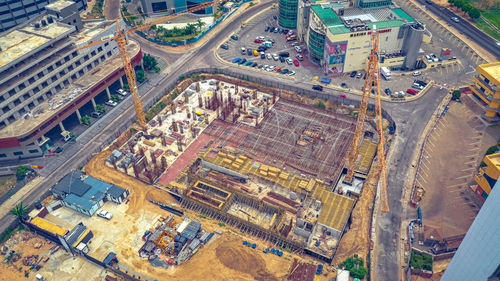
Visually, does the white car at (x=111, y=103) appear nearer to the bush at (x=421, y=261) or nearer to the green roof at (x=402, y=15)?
the bush at (x=421, y=261)

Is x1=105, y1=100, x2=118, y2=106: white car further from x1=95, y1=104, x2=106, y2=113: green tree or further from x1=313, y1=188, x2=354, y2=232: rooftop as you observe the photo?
x1=313, y1=188, x2=354, y2=232: rooftop

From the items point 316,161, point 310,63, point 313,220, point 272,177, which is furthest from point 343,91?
point 313,220

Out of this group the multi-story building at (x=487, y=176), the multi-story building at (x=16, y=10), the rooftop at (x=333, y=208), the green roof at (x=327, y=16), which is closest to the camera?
the multi-story building at (x=487, y=176)

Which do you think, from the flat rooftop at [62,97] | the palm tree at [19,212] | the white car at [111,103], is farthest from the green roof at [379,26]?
the palm tree at [19,212]

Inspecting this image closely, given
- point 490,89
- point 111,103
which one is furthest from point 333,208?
point 111,103

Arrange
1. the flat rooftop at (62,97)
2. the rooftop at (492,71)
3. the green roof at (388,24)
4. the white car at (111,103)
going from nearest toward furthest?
the flat rooftop at (62,97), the rooftop at (492,71), the white car at (111,103), the green roof at (388,24)

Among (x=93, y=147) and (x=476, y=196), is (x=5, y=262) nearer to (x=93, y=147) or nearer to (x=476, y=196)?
(x=93, y=147)

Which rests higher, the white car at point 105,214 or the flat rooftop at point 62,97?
the flat rooftop at point 62,97

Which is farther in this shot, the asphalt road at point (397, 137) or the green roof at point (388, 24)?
the green roof at point (388, 24)

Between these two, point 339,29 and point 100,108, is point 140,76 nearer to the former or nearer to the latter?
point 100,108
